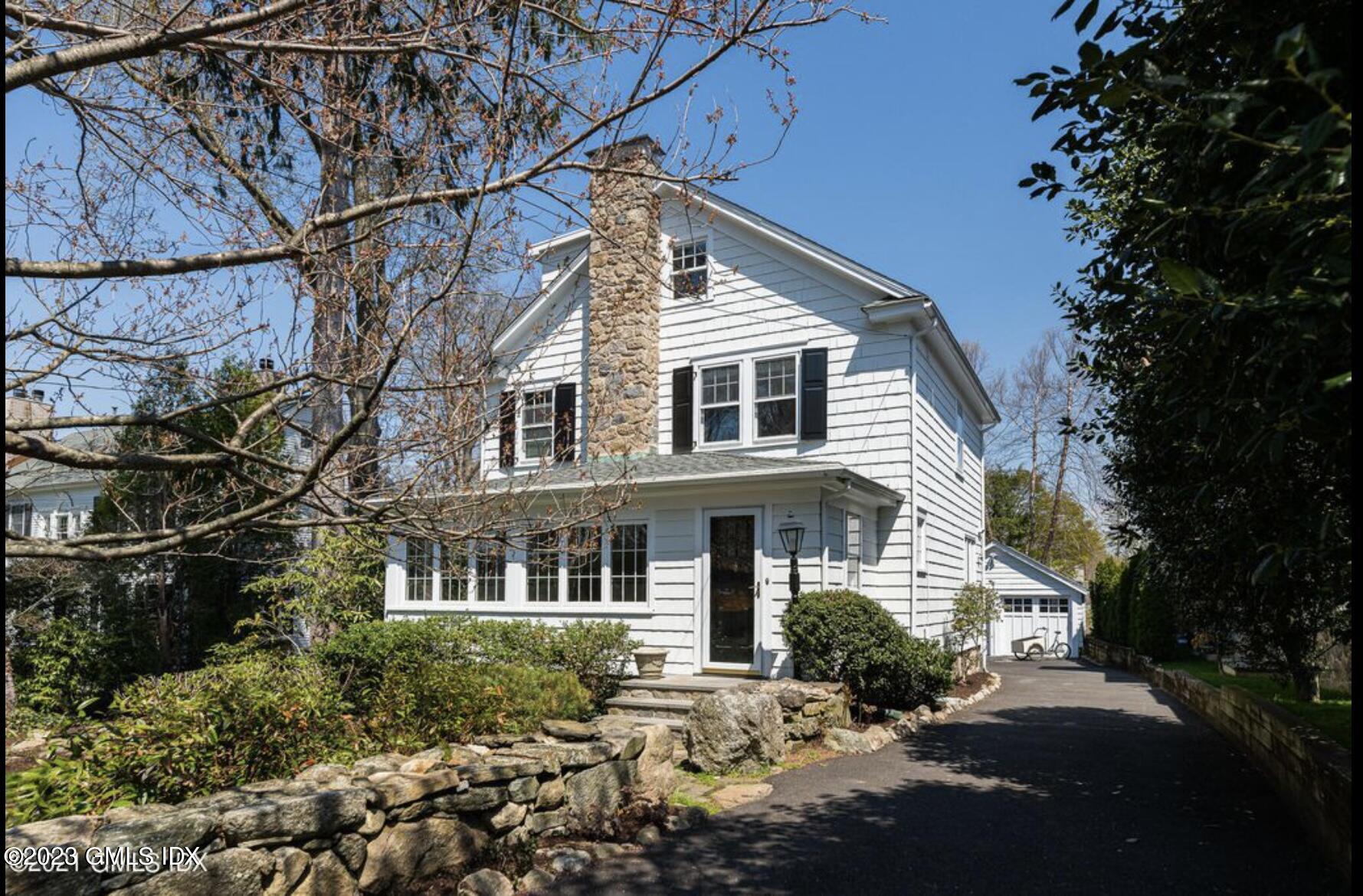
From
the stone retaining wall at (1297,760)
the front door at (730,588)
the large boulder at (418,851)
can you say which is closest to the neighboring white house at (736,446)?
the front door at (730,588)

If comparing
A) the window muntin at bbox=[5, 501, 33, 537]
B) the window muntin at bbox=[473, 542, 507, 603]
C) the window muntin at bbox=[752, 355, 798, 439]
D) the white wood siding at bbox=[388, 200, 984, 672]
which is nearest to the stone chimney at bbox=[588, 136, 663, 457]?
the white wood siding at bbox=[388, 200, 984, 672]

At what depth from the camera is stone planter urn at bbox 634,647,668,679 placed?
11.7 meters

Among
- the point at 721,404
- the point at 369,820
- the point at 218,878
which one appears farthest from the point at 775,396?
the point at 218,878

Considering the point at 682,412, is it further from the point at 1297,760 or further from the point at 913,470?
the point at 1297,760

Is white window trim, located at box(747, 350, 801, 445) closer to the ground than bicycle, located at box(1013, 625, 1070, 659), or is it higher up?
higher up

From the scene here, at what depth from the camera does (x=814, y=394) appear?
529 inches

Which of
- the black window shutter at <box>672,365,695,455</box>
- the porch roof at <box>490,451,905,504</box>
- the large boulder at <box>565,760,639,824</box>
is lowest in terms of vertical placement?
the large boulder at <box>565,760,639,824</box>

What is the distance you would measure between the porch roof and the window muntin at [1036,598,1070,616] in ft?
58.2

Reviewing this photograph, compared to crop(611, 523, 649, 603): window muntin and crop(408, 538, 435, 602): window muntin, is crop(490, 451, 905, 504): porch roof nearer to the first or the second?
crop(611, 523, 649, 603): window muntin

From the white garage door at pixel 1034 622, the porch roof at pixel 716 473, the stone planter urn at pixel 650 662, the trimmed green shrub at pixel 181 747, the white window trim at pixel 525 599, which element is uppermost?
the porch roof at pixel 716 473

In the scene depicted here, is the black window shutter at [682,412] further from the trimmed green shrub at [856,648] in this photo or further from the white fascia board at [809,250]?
the trimmed green shrub at [856,648]

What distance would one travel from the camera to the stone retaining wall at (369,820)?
3.86m

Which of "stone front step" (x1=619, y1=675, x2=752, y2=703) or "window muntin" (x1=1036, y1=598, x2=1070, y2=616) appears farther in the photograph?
"window muntin" (x1=1036, y1=598, x2=1070, y2=616)

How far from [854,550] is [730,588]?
1965 millimetres
